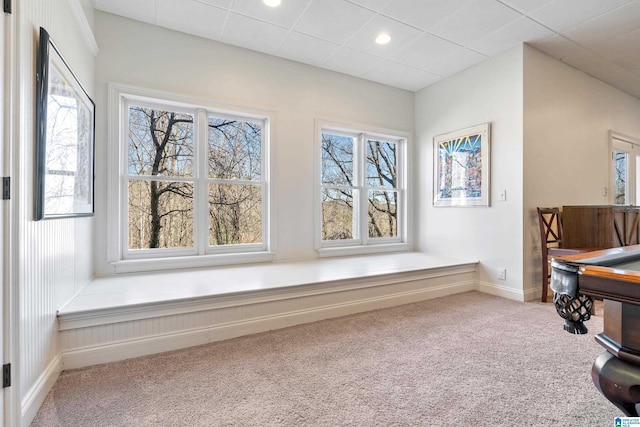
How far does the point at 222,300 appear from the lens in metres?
2.22

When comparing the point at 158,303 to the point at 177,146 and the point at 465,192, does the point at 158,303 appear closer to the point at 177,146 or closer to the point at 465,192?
the point at 177,146

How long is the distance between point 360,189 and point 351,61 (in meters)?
1.60

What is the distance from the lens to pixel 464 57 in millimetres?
3443

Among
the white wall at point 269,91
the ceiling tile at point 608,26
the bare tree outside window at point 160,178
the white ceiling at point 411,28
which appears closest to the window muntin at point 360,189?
the white wall at point 269,91

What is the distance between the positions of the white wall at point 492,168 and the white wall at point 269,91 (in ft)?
2.07

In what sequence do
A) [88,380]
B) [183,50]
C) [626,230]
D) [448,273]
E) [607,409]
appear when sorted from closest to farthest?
[607,409], [88,380], [183,50], [626,230], [448,273]

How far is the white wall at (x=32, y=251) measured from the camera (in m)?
1.32

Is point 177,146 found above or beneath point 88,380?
above

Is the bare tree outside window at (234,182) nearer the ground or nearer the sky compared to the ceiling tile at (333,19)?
nearer the ground

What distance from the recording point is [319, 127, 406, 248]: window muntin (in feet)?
12.8

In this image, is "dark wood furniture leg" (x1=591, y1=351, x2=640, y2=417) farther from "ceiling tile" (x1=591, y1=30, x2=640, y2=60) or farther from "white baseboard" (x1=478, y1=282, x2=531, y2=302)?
"ceiling tile" (x1=591, y1=30, x2=640, y2=60)

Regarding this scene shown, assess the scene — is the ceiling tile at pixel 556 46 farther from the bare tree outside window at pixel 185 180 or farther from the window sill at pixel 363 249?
the bare tree outside window at pixel 185 180

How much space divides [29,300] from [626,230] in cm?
498

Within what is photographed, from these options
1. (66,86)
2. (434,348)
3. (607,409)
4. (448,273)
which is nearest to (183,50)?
(66,86)
